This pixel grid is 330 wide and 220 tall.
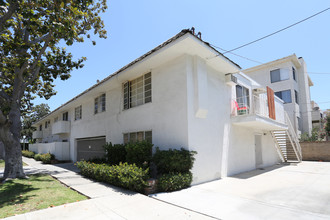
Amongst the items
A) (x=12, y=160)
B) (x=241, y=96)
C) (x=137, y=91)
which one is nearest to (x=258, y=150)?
(x=241, y=96)

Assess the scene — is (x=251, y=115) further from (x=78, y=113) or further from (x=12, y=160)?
(x=78, y=113)

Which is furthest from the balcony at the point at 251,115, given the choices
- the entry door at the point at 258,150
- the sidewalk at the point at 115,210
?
the sidewalk at the point at 115,210

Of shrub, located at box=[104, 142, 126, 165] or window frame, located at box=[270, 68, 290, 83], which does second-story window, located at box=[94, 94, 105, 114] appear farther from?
window frame, located at box=[270, 68, 290, 83]

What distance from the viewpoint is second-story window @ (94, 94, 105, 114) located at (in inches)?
574

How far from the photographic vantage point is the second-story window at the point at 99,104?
14.6m

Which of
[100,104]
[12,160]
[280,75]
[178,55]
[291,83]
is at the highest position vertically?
[280,75]

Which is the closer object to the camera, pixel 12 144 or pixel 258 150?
pixel 12 144

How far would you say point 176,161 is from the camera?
746cm

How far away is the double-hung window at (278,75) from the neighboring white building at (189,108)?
35.8 feet

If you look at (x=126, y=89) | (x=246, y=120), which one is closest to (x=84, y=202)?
(x=126, y=89)

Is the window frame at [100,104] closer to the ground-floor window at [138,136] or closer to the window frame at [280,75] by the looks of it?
the ground-floor window at [138,136]

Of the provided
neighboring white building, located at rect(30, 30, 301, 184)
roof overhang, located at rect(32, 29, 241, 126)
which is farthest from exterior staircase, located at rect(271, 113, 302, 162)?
roof overhang, located at rect(32, 29, 241, 126)

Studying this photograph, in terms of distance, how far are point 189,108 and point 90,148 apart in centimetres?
1065

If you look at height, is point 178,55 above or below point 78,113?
above
